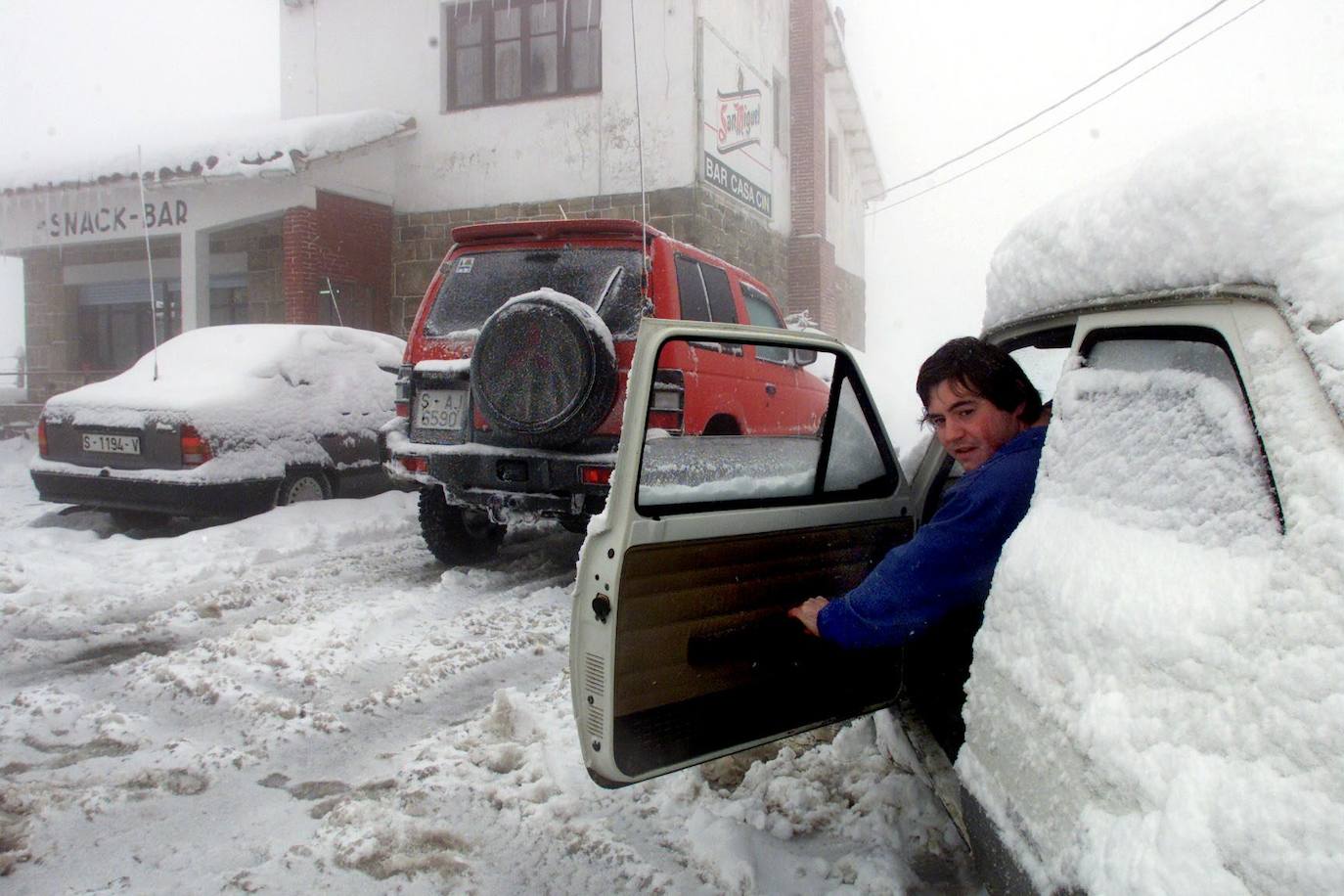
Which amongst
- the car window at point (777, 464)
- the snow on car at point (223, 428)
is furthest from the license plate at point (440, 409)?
the car window at point (777, 464)

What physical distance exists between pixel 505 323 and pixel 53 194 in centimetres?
1371

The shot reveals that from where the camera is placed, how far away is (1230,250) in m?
1.24

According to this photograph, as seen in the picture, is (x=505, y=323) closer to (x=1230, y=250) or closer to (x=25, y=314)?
(x=1230, y=250)

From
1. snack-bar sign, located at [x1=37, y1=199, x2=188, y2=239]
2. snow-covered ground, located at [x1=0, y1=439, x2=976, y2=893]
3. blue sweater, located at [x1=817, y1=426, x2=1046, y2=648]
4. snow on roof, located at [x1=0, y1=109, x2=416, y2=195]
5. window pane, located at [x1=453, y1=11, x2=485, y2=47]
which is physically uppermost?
window pane, located at [x1=453, y1=11, x2=485, y2=47]

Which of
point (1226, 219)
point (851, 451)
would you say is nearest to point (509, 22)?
point (851, 451)

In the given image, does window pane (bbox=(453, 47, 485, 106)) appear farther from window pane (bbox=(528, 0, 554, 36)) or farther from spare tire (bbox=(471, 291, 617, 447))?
spare tire (bbox=(471, 291, 617, 447))

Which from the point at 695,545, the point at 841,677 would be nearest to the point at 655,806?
the point at 841,677

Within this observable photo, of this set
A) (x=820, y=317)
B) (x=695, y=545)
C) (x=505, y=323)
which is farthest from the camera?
(x=820, y=317)

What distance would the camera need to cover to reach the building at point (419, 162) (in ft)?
40.7

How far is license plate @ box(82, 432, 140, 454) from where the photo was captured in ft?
19.8

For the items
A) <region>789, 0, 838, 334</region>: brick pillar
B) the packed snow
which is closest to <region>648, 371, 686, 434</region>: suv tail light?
the packed snow

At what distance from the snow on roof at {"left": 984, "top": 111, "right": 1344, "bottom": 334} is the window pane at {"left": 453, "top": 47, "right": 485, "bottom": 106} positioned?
13421 millimetres

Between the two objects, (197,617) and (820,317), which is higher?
(820,317)

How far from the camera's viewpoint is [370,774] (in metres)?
2.94
